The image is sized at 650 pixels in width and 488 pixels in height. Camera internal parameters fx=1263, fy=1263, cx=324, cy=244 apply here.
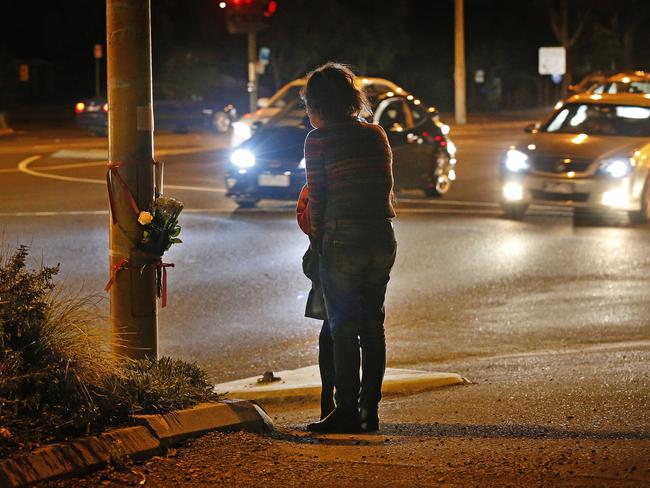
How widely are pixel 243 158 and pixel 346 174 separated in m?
12.3

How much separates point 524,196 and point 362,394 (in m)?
10.9

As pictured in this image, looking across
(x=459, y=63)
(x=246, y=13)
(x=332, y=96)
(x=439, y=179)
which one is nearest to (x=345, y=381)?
(x=332, y=96)

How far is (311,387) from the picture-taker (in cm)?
781

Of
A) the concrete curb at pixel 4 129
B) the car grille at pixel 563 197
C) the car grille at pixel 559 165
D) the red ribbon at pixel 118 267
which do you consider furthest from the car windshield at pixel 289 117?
the concrete curb at pixel 4 129

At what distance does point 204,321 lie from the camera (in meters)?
10.7

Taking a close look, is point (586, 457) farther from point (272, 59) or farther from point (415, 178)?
point (272, 59)

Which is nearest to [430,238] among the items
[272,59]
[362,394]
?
[362,394]

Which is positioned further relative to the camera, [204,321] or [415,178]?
[415,178]

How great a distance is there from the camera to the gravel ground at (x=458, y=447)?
16.6 feet

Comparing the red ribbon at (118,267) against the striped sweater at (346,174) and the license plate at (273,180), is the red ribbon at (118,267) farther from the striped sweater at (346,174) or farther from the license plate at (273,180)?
the license plate at (273,180)

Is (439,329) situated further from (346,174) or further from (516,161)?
(516,161)

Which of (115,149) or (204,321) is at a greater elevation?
(115,149)

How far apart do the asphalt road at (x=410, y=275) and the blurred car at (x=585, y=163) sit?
0.37 metres

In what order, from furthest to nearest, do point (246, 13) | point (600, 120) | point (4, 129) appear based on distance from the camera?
1. point (4, 129)
2. point (246, 13)
3. point (600, 120)
